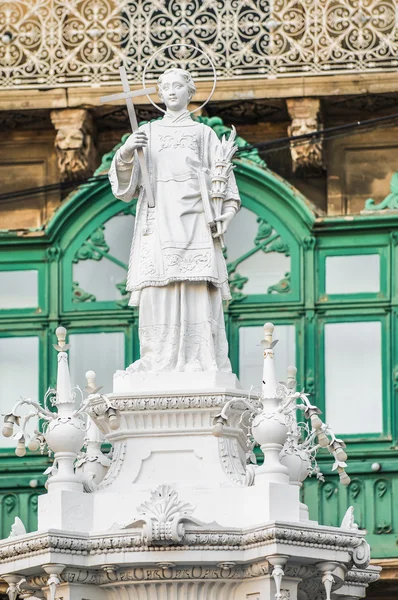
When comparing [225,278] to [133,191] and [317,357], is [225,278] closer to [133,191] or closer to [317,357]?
[133,191]

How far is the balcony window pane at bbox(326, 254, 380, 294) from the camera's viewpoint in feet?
111

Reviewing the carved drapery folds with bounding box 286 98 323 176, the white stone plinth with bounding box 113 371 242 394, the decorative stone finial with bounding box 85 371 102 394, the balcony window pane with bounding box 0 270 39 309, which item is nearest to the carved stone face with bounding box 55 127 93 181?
the balcony window pane with bounding box 0 270 39 309

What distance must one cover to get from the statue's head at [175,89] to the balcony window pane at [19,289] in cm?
1045

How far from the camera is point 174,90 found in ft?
78.9

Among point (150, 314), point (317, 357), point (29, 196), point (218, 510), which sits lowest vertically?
point (218, 510)

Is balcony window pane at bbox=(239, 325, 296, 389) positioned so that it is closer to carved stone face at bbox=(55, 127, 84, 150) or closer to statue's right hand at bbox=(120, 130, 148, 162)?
carved stone face at bbox=(55, 127, 84, 150)

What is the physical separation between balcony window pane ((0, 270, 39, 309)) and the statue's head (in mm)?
10452

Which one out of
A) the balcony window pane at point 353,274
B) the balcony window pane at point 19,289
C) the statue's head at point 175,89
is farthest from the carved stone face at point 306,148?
the statue's head at point 175,89

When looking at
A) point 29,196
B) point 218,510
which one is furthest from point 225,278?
point 29,196

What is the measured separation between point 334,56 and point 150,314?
11.7 metres

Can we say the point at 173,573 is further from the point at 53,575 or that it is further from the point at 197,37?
the point at 197,37

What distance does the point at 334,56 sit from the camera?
34500 millimetres

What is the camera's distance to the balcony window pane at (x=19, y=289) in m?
34.3

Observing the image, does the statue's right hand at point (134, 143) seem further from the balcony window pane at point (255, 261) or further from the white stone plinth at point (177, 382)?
the balcony window pane at point (255, 261)
